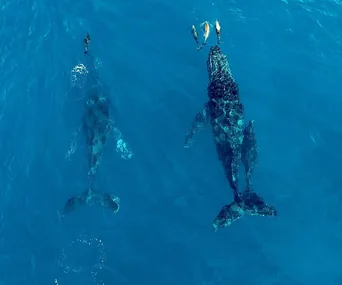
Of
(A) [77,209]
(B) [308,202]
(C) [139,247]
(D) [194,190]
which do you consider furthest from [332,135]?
(A) [77,209]

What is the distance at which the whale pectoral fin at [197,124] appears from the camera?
39.9 metres

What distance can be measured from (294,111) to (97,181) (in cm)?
1834

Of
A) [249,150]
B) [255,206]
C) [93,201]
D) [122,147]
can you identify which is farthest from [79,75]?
[255,206]

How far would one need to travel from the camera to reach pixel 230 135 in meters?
39.2

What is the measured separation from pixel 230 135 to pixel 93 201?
12.5 meters

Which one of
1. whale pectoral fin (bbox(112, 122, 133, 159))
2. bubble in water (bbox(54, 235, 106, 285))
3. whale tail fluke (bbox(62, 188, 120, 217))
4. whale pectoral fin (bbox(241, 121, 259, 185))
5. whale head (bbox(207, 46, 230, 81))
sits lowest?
bubble in water (bbox(54, 235, 106, 285))

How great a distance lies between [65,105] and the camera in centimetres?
4256

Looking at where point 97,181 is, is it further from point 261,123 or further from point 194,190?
point 261,123

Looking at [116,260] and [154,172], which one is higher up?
[154,172]

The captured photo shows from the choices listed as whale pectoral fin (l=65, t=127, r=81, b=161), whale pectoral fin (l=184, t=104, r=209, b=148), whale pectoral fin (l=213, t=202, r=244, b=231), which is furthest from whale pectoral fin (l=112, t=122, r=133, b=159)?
whale pectoral fin (l=213, t=202, r=244, b=231)

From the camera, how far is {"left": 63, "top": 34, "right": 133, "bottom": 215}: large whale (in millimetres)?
37625

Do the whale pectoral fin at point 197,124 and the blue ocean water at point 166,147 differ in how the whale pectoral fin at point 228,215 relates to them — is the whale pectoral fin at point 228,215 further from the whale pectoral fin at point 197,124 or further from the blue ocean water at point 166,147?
the whale pectoral fin at point 197,124

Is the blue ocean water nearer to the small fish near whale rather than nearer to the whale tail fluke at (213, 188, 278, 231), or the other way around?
the small fish near whale

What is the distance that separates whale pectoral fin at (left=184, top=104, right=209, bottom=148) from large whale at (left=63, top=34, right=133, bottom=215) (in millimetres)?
5007
